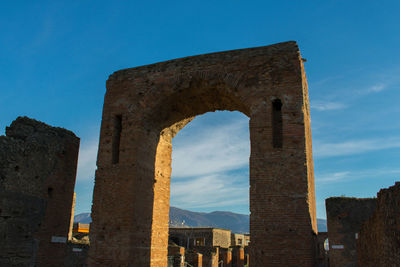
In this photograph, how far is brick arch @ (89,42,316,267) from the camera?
8.53 meters

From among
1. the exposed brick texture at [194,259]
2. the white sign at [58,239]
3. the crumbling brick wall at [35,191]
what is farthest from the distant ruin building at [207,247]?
the crumbling brick wall at [35,191]

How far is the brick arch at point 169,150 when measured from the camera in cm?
853

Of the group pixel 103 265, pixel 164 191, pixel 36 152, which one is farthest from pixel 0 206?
pixel 164 191

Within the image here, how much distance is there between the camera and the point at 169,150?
12234mm

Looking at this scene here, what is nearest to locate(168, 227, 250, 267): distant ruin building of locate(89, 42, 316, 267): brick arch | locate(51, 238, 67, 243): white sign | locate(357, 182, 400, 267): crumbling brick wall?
locate(51, 238, 67, 243): white sign

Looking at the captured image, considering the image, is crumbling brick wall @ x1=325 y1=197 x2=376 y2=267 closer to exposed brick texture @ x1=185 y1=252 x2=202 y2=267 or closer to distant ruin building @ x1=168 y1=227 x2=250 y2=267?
exposed brick texture @ x1=185 y1=252 x2=202 y2=267

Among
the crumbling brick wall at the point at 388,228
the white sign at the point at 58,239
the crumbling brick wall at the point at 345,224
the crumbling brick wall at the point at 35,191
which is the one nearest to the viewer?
the crumbling brick wall at the point at 388,228

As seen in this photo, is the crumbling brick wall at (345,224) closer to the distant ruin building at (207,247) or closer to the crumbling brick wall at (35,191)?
the distant ruin building at (207,247)

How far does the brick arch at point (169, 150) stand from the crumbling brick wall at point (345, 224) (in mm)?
7109

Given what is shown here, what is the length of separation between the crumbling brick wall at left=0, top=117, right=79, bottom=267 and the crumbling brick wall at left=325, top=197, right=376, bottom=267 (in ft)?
36.1

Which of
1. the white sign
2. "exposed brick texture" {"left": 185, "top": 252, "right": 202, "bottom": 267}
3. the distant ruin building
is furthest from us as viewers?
the distant ruin building

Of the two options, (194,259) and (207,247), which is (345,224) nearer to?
(194,259)

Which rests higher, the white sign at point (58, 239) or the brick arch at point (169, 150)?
the brick arch at point (169, 150)

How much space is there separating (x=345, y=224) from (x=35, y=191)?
12502mm
